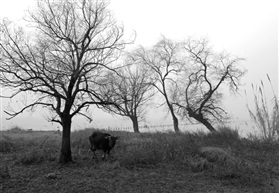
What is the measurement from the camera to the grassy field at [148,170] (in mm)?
5871

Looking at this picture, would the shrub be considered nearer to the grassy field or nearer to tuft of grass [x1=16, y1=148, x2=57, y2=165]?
the grassy field

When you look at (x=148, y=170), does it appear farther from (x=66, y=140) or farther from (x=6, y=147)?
(x=6, y=147)

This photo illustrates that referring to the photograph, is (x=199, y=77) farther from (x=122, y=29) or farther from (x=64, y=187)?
(x=64, y=187)

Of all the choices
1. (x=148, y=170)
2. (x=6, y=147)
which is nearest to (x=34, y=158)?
(x=6, y=147)

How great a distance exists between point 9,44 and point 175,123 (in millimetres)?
19821

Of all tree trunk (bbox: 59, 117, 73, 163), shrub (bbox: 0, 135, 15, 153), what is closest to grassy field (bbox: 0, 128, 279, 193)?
shrub (bbox: 0, 135, 15, 153)

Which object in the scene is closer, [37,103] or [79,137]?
[37,103]

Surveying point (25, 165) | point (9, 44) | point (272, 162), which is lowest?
point (272, 162)

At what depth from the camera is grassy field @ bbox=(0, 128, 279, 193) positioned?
587cm

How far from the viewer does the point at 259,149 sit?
10.9 meters

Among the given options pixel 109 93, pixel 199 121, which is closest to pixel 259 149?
pixel 109 93

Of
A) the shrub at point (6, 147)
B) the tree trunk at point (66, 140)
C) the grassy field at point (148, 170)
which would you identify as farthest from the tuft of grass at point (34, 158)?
the shrub at point (6, 147)

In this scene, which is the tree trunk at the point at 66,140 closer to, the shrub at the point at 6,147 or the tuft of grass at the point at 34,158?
the tuft of grass at the point at 34,158

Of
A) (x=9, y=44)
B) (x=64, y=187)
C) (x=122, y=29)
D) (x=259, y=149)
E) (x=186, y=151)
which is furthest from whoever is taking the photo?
(x=259, y=149)
